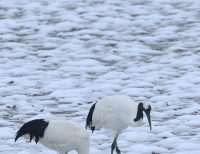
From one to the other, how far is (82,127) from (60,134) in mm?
293

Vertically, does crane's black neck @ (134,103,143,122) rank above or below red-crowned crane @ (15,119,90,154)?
above

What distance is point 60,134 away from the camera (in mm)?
6117

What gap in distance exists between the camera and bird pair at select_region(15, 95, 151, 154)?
604 cm

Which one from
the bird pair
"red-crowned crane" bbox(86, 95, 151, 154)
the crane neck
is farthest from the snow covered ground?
the crane neck

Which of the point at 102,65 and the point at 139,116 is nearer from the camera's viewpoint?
the point at 139,116

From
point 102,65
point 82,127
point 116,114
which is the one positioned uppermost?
point 82,127

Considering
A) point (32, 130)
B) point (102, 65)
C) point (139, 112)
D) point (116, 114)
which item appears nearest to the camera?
point (32, 130)

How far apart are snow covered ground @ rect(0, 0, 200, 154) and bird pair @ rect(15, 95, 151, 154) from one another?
404 mm

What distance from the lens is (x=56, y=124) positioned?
20.4 ft

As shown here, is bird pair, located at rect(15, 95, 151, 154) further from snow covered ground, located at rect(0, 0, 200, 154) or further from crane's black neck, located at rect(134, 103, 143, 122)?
snow covered ground, located at rect(0, 0, 200, 154)

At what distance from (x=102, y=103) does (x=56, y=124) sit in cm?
96

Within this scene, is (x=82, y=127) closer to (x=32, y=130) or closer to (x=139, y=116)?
(x=32, y=130)

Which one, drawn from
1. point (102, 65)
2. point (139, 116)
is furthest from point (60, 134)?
point (102, 65)

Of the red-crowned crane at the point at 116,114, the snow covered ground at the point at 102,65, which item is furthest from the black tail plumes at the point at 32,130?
the red-crowned crane at the point at 116,114
